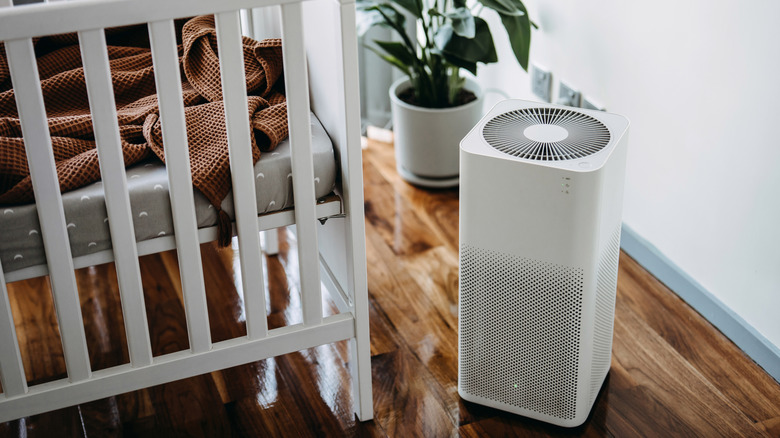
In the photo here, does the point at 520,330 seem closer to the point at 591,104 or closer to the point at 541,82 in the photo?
the point at 591,104

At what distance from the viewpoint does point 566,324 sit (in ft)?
4.28

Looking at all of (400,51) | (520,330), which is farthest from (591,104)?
(520,330)

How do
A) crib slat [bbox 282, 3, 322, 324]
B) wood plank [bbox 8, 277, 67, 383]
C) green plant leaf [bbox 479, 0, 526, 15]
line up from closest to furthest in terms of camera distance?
crib slat [bbox 282, 3, 322, 324] < wood plank [bbox 8, 277, 67, 383] < green plant leaf [bbox 479, 0, 526, 15]

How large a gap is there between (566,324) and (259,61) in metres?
0.65

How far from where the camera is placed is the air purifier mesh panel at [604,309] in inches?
51.8

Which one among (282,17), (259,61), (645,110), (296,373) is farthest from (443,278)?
(282,17)

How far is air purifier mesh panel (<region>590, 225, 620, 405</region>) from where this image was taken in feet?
4.31

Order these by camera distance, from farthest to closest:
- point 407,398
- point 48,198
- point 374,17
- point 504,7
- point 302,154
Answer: point 374,17, point 504,7, point 407,398, point 302,154, point 48,198

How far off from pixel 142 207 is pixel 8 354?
28 cm

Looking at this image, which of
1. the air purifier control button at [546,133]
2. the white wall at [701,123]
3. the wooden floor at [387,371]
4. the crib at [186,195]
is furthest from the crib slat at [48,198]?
the white wall at [701,123]

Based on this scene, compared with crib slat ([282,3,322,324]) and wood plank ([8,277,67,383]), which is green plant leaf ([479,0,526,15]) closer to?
crib slat ([282,3,322,324])

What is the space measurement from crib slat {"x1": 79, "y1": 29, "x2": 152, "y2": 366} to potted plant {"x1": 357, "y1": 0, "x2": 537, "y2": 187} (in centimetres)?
94

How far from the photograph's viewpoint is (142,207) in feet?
3.83

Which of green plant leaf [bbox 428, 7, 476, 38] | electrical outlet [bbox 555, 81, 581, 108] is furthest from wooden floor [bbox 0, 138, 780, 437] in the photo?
green plant leaf [bbox 428, 7, 476, 38]
